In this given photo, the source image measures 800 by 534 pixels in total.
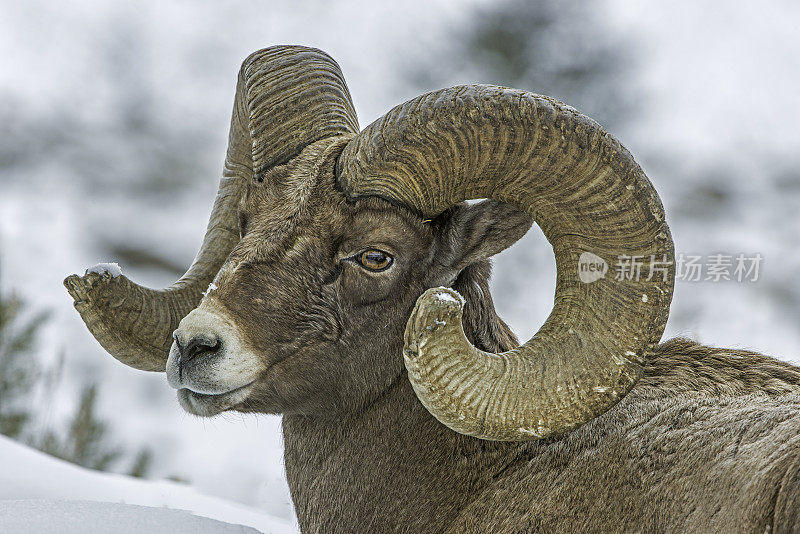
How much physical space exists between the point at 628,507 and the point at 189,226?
105ft

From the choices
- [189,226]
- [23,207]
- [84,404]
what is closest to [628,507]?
[84,404]

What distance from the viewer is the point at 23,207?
3659 centimetres

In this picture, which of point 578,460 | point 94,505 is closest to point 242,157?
point 94,505

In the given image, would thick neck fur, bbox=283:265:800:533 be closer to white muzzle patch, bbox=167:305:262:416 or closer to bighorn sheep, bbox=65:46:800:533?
bighorn sheep, bbox=65:46:800:533

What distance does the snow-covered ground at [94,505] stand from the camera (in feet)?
13.9

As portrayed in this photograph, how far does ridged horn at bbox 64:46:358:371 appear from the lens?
4.88 meters

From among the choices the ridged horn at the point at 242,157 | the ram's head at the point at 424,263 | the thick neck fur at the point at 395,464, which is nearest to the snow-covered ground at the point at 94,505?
the thick neck fur at the point at 395,464

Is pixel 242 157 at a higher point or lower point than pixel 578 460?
higher

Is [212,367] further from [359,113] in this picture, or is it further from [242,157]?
[359,113]

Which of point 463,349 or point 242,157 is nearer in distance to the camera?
point 463,349

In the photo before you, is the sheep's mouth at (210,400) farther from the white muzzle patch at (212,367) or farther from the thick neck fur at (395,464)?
the thick neck fur at (395,464)

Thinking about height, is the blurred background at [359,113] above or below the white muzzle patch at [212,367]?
above

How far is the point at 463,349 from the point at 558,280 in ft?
2.16

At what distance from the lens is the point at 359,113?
1308 inches
